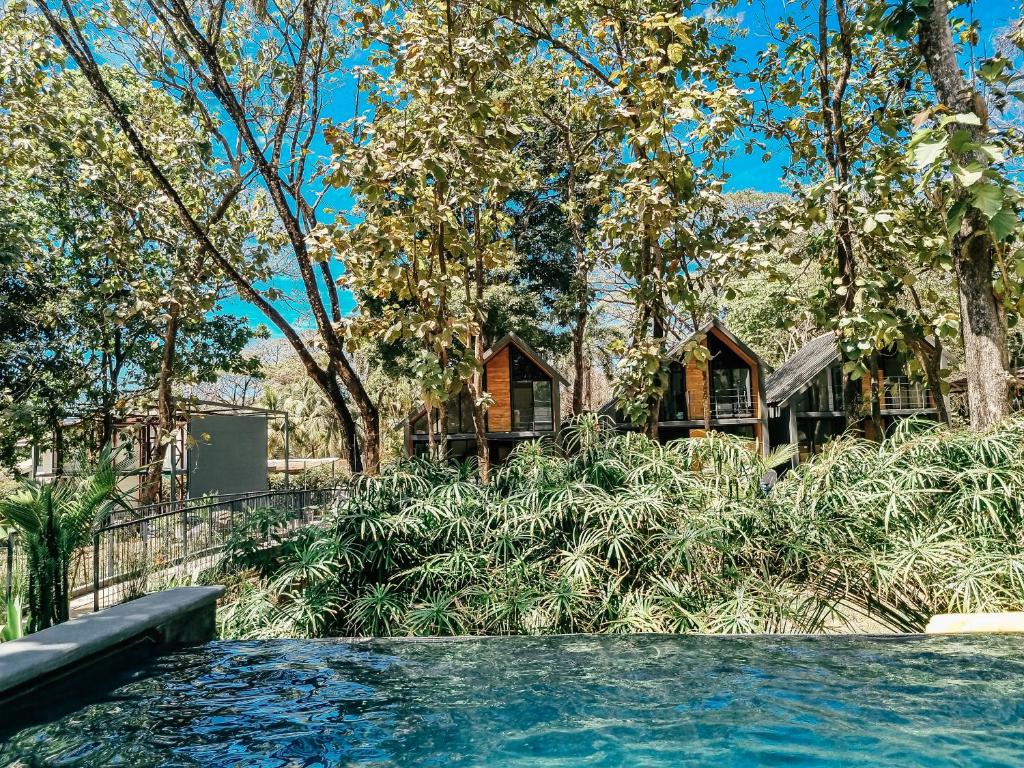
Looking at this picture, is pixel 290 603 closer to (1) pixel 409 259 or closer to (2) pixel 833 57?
(1) pixel 409 259

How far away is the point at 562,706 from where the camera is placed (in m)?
→ 3.85

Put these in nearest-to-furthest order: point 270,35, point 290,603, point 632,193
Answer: point 290,603, point 632,193, point 270,35

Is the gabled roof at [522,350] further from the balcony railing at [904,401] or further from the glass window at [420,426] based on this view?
the balcony railing at [904,401]

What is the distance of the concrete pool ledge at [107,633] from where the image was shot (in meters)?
3.60

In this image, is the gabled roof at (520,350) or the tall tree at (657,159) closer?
the tall tree at (657,159)

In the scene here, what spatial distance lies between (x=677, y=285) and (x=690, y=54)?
114 inches

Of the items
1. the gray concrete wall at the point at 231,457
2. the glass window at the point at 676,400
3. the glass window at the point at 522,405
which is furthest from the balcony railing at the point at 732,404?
the gray concrete wall at the point at 231,457

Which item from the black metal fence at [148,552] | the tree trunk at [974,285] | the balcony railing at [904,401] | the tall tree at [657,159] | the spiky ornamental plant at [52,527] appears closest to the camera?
the spiky ornamental plant at [52,527]

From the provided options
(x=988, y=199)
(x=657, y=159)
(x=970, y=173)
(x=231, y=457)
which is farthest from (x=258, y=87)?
(x=988, y=199)

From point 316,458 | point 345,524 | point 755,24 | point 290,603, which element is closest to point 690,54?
point 755,24

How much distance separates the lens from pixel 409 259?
1043 centimetres

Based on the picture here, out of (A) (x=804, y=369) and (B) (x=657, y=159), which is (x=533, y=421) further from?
(B) (x=657, y=159)

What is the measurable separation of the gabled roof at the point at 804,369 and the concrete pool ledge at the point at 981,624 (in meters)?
24.2

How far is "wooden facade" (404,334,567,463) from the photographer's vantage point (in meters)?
27.1
